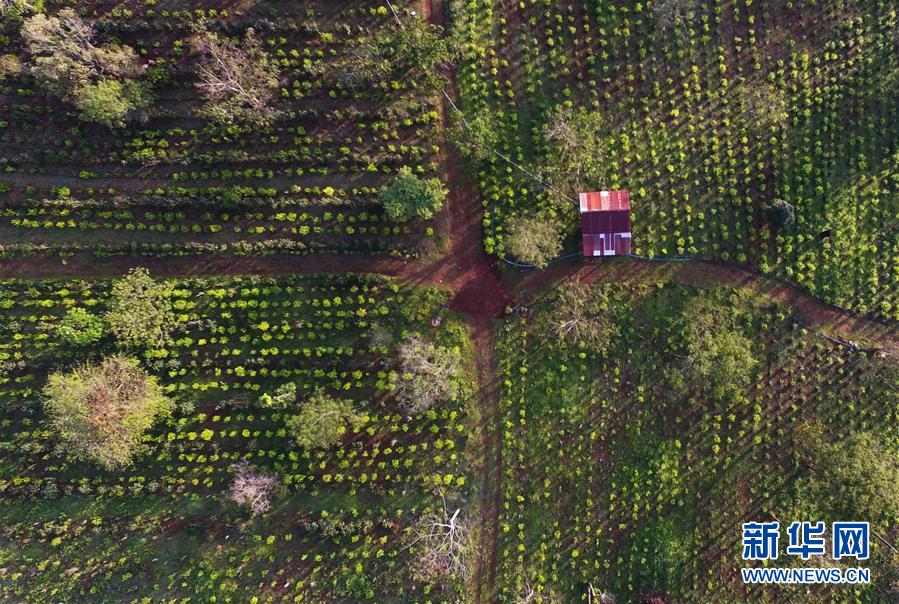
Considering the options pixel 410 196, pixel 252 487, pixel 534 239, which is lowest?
pixel 252 487

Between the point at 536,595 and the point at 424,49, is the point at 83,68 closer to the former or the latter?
the point at 424,49

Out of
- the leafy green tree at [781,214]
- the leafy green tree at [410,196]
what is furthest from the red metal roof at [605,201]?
the leafy green tree at [781,214]

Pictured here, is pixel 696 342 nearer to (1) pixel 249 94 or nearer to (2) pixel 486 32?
(2) pixel 486 32

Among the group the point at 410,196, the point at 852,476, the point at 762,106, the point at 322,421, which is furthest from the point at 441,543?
the point at 762,106

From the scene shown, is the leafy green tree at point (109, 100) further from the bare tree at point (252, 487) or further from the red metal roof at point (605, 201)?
the red metal roof at point (605, 201)

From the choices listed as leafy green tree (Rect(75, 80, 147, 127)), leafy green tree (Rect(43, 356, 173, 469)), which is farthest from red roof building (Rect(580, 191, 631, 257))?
leafy green tree (Rect(43, 356, 173, 469))
